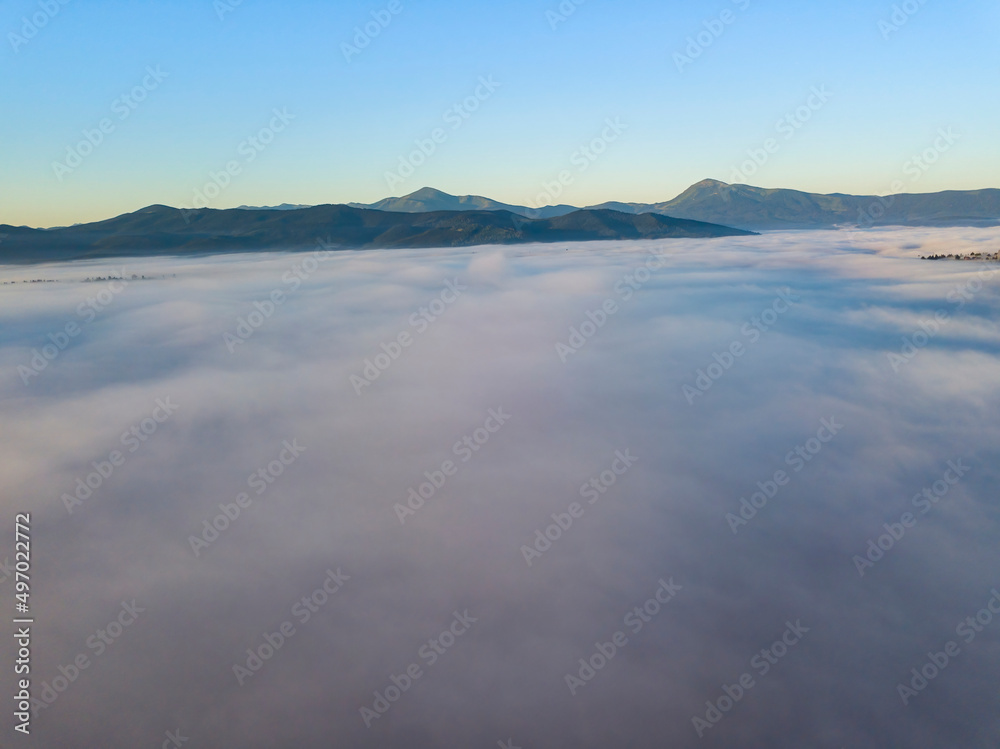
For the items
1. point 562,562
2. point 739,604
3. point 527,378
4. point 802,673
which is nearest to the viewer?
point 802,673

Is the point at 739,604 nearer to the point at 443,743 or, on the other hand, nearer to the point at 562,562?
the point at 562,562

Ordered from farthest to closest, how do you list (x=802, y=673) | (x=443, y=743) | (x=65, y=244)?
(x=65, y=244), (x=802, y=673), (x=443, y=743)

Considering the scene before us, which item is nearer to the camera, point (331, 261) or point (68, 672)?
point (68, 672)

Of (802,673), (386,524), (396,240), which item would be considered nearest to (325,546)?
(386,524)

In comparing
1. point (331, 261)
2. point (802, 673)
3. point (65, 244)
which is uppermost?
point (65, 244)

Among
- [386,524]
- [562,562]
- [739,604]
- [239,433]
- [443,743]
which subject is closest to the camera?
[443,743]

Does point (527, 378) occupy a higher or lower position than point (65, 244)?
lower

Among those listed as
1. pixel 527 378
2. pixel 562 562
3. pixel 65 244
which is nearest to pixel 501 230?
pixel 65 244

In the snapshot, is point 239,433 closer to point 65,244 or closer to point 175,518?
point 175,518

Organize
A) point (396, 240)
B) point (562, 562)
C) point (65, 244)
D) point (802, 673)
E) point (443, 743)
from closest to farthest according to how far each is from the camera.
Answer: point (443, 743) < point (802, 673) < point (562, 562) < point (65, 244) < point (396, 240)
